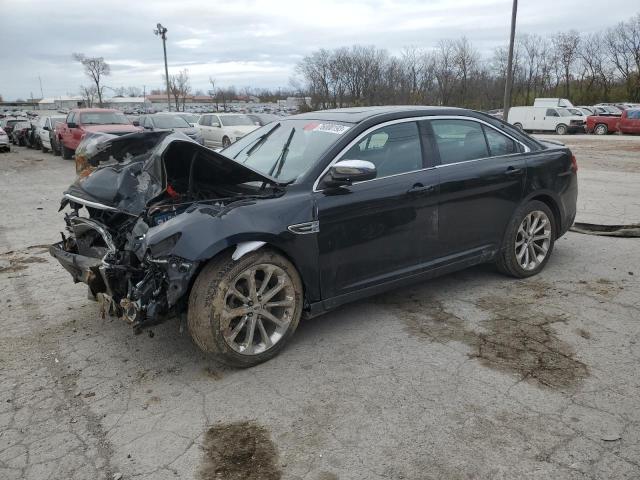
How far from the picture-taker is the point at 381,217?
4.02 meters

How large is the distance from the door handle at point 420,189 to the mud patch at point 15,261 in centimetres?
441

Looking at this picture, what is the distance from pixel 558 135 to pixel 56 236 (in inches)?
1235

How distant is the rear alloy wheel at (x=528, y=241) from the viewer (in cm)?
501

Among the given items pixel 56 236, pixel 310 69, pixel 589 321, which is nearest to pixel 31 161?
pixel 56 236

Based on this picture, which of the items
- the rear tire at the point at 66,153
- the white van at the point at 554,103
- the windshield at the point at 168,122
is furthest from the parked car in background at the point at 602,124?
the rear tire at the point at 66,153

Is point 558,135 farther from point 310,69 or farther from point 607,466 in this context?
point 607,466

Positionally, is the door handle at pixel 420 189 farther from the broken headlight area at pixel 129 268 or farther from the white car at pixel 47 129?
the white car at pixel 47 129

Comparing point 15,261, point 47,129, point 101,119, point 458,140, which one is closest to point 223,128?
point 101,119

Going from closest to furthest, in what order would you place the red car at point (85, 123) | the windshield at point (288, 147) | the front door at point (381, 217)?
the front door at point (381, 217)
the windshield at point (288, 147)
the red car at point (85, 123)

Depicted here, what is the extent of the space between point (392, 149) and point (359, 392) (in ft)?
6.44

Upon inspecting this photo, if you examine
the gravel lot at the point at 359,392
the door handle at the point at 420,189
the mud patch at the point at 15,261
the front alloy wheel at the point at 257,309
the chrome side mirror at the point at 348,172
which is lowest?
the gravel lot at the point at 359,392

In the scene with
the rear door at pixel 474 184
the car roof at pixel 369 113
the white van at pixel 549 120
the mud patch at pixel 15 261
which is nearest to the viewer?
the car roof at pixel 369 113

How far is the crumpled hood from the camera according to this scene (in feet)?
12.2

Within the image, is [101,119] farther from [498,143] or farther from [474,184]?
[474,184]
